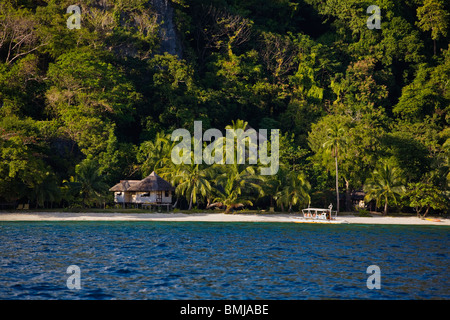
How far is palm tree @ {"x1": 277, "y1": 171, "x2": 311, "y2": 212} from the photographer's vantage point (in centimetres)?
4312

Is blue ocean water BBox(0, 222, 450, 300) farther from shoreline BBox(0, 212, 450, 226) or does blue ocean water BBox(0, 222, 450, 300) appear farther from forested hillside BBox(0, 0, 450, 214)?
forested hillside BBox(0, 0, 450, 214)

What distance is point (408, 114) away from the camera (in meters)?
57.3

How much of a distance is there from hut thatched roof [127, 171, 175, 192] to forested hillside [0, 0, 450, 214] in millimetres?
749

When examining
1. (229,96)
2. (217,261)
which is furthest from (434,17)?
(217,261)

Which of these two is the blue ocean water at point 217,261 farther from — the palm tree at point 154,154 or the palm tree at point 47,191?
the palm tree at point 154,154

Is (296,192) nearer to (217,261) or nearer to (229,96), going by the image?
(229,96)

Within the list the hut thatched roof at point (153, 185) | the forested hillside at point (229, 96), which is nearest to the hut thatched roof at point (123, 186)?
the hut thatched roof at point (153, 185)

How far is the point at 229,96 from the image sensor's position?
55875 millimetres

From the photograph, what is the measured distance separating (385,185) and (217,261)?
79.7 feet

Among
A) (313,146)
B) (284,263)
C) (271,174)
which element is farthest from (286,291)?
(313,146)

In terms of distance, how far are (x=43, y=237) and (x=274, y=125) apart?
31675mm

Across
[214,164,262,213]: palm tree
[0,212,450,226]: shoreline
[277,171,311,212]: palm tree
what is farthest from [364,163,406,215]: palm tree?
[214,164,262,213]: palm tree

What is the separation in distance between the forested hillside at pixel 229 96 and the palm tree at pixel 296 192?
0.35ft

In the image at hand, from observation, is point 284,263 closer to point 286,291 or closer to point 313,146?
point 286,291
